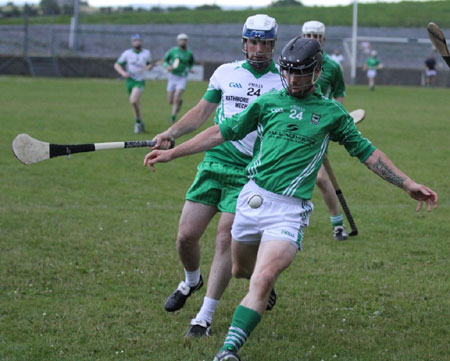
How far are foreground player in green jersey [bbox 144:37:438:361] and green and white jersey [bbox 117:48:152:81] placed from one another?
14508 millimetres

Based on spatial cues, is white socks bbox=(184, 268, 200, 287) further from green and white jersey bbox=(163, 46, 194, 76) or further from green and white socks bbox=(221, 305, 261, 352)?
green and white jersey bbox=(163, 46, 194, 76)

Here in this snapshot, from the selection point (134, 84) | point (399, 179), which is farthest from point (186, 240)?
point (134, 84)

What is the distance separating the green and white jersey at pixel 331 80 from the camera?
28.9 feet

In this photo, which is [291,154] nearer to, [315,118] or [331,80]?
[315,118]

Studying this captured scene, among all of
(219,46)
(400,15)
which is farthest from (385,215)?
(400,15)

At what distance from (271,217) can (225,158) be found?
1.11 metres

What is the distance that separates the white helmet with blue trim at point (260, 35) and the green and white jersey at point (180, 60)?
15625 mm

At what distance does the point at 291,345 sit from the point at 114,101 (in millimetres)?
22625

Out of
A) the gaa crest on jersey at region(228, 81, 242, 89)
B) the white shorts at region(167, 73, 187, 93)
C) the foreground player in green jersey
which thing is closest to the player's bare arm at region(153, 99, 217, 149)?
the gaa crest on jersey at region(228, 81, 242, 89)

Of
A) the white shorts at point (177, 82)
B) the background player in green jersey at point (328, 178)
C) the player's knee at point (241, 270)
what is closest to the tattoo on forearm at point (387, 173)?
the player's knee at point (241, 270)

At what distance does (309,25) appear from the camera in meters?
8.63

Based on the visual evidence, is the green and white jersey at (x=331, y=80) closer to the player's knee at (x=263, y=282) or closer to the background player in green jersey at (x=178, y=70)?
the player's knee at (x=263, y=282)

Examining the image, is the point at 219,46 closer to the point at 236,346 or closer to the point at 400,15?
the point at 400,15

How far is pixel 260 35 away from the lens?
5477mm
